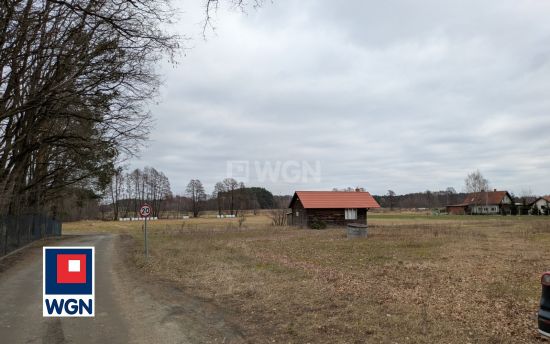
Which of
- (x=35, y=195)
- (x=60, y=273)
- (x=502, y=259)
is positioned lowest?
(x=502, y=259)

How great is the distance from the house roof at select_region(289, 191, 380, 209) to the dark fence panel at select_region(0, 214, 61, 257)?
26227 millimetres

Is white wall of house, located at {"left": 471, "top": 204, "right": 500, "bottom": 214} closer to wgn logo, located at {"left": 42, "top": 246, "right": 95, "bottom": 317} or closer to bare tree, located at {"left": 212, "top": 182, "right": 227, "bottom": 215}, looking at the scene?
bare tree, located at {"left": 212, "top": 182, "right": 227, "bottom": 215}

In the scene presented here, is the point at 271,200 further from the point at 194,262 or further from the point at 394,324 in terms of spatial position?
the point at 394,324

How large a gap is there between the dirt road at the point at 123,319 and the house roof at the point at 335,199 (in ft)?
125

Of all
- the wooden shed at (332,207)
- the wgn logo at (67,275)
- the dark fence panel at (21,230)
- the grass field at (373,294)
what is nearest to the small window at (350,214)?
the wooden shed at (332,207)

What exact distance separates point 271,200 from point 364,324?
149 m

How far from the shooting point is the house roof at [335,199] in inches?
1948

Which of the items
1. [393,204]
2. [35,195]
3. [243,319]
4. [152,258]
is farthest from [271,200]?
[243,319]

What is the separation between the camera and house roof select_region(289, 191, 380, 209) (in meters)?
49.5

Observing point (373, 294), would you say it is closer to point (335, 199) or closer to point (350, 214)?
point (350, 214)

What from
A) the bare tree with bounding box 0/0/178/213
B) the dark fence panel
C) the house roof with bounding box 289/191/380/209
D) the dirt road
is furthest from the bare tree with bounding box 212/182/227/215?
the dirt road

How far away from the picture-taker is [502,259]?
16141mm

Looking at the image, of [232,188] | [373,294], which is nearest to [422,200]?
[232,188]

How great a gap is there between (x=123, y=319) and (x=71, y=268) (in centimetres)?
183
